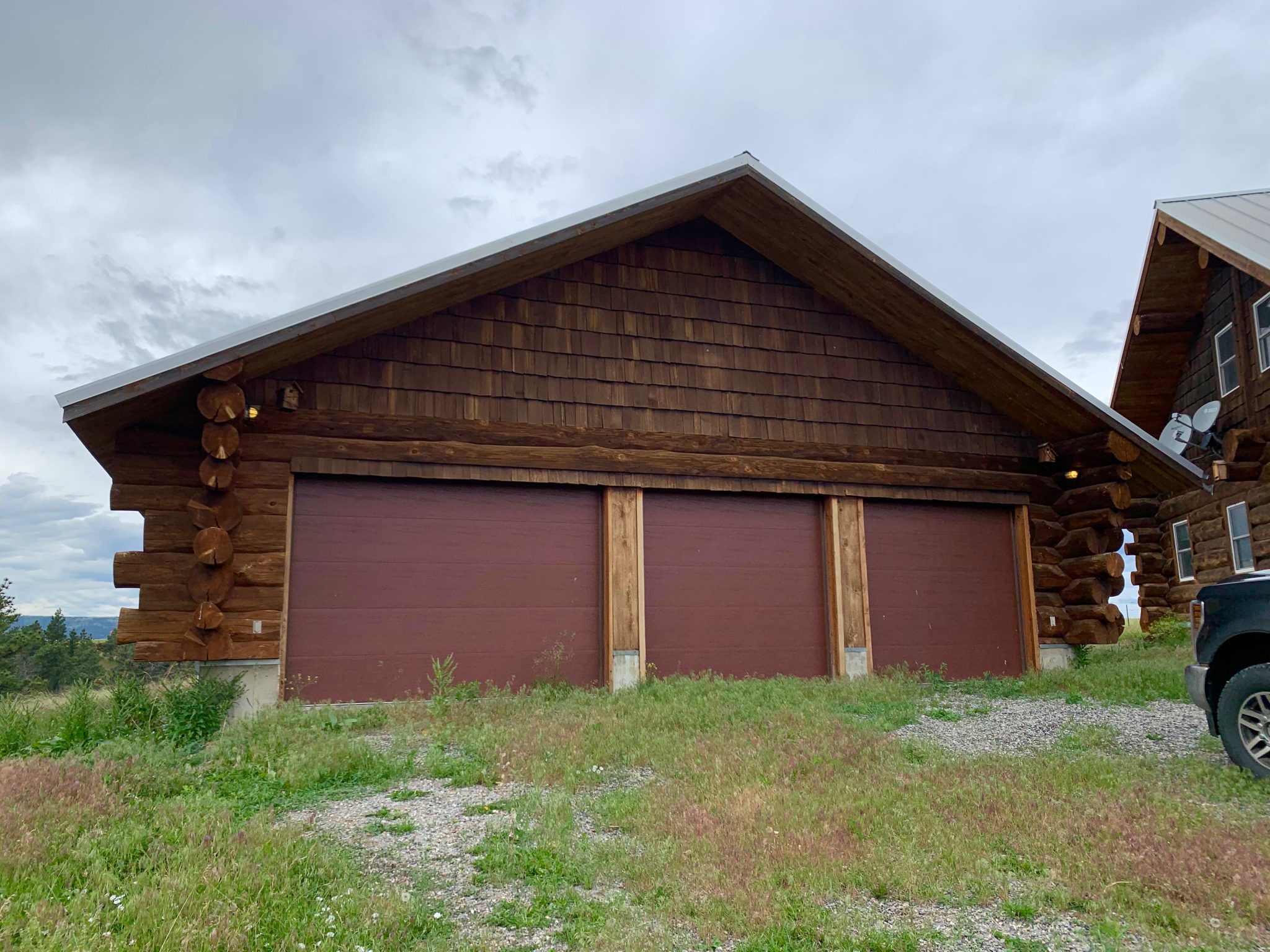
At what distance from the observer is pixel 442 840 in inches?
209

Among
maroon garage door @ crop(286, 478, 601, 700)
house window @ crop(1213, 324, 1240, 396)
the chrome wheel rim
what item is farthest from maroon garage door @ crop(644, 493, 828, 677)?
house window @ crop(1213, 324, 1240, 396)

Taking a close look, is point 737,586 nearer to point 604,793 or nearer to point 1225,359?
point 604,793

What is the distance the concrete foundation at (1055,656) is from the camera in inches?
501

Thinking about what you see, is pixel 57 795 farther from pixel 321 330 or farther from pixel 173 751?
pixel 321 330

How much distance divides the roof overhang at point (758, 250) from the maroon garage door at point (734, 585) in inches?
114

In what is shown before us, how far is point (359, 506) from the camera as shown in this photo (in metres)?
10.3

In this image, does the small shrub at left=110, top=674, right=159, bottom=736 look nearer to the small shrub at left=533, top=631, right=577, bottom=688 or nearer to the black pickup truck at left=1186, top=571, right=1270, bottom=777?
the small shrub at left=533, top=631, right=577, bottom=688

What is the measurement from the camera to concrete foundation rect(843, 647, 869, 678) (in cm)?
1174

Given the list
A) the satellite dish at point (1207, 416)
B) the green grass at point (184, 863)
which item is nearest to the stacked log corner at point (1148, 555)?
the satellite dish at point (1207, 416)

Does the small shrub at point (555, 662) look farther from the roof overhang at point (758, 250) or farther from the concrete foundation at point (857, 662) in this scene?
the roof overhang at point (758, 250)

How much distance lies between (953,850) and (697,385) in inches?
303

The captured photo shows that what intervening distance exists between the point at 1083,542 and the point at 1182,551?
8195mm

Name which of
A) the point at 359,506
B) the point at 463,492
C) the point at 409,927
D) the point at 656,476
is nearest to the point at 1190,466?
the point at 656,476

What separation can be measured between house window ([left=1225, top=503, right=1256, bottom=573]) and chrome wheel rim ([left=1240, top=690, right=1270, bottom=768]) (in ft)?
36.8
